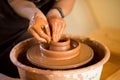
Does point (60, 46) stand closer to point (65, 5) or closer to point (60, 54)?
point (60, 54)

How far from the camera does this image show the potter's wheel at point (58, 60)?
87 cm

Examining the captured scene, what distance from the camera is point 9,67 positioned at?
4.83 ft

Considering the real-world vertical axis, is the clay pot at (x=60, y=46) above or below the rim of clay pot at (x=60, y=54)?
above

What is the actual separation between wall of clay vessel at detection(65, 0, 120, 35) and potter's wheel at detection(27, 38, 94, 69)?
1160 mm

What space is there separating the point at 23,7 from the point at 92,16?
1143 mm

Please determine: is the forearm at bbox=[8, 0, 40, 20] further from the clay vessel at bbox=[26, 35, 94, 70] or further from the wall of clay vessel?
the wall of clay vessel

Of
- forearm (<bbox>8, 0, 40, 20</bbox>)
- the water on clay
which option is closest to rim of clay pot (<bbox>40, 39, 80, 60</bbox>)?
the water on clay

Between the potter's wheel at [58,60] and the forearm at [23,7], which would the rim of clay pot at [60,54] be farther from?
the forearm at [23,7]

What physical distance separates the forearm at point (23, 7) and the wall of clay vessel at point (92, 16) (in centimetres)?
90

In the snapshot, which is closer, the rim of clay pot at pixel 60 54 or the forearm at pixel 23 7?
the rim of clay pot at pixel 60 54

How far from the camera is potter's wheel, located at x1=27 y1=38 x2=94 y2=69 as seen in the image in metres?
0.87

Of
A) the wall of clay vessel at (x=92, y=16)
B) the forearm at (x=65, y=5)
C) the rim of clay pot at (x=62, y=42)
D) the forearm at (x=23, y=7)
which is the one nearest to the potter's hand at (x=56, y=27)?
the rim of clay pot at (x=62, y=42)

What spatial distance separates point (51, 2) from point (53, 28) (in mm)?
611

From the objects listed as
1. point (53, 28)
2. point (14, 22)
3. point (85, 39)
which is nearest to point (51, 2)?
point (14, 22)
